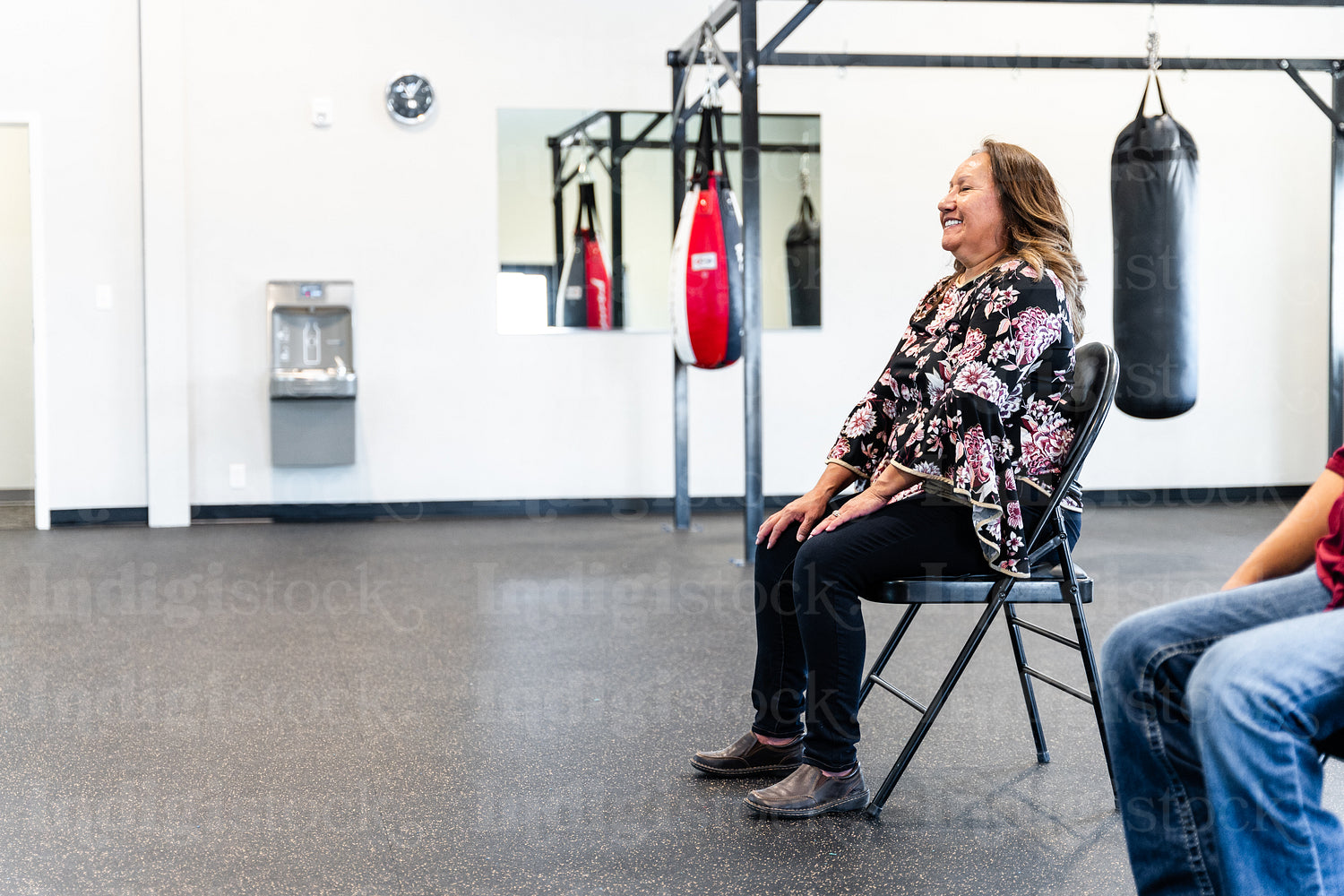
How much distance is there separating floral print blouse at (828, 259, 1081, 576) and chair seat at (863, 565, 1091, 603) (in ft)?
0.20

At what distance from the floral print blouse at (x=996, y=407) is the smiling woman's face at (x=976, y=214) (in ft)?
0.26

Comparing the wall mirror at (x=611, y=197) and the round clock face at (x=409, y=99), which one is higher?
the round clock face at (x=409, y=99)

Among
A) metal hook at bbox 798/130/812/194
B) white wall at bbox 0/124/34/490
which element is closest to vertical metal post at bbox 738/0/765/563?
metal hook at bbox 798/130/812/194

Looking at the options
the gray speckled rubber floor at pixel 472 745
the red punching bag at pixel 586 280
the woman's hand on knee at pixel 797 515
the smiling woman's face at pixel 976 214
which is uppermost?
the red punching bag at pixel 586 280

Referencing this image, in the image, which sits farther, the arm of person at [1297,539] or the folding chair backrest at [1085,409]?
the folding chair backrest at [1085,409]

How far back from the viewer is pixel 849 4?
6.27 meters

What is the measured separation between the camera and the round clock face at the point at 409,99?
596 cm

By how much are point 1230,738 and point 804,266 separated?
5.21 m

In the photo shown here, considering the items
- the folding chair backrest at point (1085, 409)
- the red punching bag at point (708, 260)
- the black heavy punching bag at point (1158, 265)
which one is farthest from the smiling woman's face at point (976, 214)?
the red punching bag at point (708, 260)

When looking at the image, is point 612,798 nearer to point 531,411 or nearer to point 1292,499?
point 531,411

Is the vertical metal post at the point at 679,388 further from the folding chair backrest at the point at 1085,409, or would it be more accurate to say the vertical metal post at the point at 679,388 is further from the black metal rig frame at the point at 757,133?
the folding chair backrest at the point at 1085,409

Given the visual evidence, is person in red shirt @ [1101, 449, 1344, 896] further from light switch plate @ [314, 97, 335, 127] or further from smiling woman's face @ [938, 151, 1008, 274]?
light switch plate @ [314, 97, 335, 127]

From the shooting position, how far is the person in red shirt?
117 centimetres

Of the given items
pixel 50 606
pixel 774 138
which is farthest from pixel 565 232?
pixel 50 606
